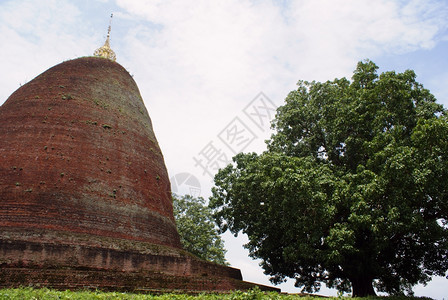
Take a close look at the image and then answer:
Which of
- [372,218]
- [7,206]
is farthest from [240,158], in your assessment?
[7,206]

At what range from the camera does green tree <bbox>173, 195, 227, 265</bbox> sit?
25.8 metres

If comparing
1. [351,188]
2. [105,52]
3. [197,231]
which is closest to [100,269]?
[351,188]

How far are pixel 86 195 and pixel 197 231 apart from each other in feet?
51.2

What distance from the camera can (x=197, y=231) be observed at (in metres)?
26.2

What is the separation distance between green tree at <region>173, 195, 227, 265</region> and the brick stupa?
36.8 feet

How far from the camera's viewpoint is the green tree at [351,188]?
1078 centimetres

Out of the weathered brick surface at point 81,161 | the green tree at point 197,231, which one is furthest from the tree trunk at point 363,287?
the green tree at point 197,231

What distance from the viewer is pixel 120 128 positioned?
14.3 m

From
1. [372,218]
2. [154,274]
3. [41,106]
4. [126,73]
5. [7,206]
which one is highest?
[126,73]

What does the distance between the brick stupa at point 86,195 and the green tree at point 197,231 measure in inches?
441

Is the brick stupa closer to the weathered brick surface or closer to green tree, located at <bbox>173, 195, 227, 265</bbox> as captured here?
the weathered brick surface

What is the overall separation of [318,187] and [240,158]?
5178 mm

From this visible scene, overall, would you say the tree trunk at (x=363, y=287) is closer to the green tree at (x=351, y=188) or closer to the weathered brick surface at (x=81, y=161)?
the green tree at (x=351, y=188)

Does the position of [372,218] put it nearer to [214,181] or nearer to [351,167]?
[351,167]
